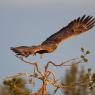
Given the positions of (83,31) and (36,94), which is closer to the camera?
(36,94)

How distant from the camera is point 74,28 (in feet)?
70.4

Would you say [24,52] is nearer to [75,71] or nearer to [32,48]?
[32,48]

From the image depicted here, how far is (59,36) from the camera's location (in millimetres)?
20469

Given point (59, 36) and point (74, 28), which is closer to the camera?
point (59, 36)

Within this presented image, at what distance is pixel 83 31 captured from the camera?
21.3 metres

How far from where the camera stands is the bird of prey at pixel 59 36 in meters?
16.9

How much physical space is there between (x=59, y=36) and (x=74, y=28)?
1.12m

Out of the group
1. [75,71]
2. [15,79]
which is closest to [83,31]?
[15,79]

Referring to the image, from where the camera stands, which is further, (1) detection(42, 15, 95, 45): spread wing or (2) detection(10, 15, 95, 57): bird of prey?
(1) detection(42, 15, 95, 45): spread wing

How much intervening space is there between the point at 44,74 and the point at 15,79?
3.28 feet

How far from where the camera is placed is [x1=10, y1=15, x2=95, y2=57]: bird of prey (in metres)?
16.9

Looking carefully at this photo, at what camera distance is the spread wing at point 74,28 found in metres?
20.4

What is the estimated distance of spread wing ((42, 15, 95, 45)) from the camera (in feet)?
67.0

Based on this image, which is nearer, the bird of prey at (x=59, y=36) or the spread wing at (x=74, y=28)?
the bird of prey at (x=59, y=36)
